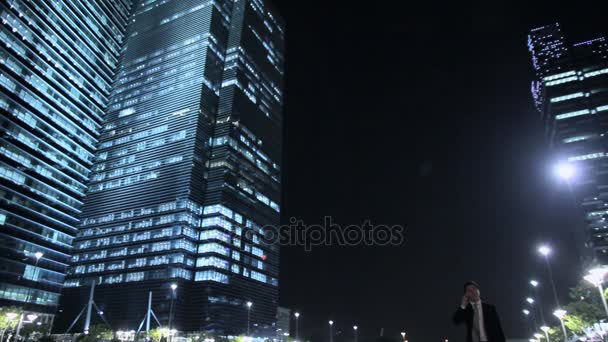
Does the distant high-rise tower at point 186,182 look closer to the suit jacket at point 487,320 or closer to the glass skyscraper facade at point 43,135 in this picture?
the glass skyscraper facade at point 43,135

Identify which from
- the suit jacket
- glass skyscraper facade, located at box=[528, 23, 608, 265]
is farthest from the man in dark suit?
glass skyscraper facade, located at box=[528, 23, 608, 265]

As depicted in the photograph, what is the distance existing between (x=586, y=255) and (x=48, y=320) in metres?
145

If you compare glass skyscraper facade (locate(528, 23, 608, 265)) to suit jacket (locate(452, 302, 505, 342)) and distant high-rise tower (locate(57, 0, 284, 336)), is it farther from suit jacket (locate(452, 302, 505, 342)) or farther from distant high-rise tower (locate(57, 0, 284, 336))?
suit jacket (locate(452, 302, 505, 342))

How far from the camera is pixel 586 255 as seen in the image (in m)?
129

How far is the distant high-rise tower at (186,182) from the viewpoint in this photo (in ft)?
380

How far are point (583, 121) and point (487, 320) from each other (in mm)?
159378

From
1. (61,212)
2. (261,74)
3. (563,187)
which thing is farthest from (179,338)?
(563,187)

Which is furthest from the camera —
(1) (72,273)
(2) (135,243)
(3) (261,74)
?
(3) (261,74)

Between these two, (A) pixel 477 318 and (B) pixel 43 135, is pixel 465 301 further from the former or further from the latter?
(B) pixel 43 135

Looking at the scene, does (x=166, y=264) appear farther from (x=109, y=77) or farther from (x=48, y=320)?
(x=109, y=77)

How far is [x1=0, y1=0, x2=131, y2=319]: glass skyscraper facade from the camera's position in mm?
90812

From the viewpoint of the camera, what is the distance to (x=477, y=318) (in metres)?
5.70

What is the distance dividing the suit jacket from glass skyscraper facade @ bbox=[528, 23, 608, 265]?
449 feet

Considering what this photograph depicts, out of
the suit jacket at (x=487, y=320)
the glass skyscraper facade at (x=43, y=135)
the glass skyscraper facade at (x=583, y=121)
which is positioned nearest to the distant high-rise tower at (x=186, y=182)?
the glass skyscraper facade at (x=43, y=135)
